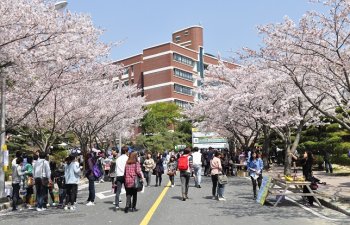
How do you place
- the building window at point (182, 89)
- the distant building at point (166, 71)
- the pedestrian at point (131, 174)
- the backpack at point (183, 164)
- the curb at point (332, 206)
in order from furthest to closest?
the building window at point (182, 89), the distant building at point (166, 71), the backpack at point (183, 164), the pedestrian at point (131, 174), the curb at point (332, 206)

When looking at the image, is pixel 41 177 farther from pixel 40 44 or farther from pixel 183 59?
pixel 183 59

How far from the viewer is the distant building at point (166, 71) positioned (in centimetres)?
7556

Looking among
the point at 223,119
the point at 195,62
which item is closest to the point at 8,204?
the point at 223,119

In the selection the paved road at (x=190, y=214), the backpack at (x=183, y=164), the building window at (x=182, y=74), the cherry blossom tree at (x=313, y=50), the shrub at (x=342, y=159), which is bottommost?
the paved road at (x=190, y=214)

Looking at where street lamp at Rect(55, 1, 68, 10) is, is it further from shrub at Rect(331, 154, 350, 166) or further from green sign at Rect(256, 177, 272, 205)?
shrub at Rect(331, 154, 350, 166)

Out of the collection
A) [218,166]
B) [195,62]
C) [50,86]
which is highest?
[195,62]

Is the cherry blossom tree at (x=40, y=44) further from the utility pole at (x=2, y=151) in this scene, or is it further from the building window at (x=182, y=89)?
the building window at (x=182, y=89)

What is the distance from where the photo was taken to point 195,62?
83938 mm

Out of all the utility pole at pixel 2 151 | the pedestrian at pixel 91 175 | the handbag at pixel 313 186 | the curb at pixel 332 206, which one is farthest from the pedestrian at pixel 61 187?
the curb at pixel 332 206

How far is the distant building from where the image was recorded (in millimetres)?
75562

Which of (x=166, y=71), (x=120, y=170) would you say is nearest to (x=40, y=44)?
(x=120, y=170)

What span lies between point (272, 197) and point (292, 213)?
10.9 feet

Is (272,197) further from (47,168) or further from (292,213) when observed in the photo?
(47,168)

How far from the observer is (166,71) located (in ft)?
248
